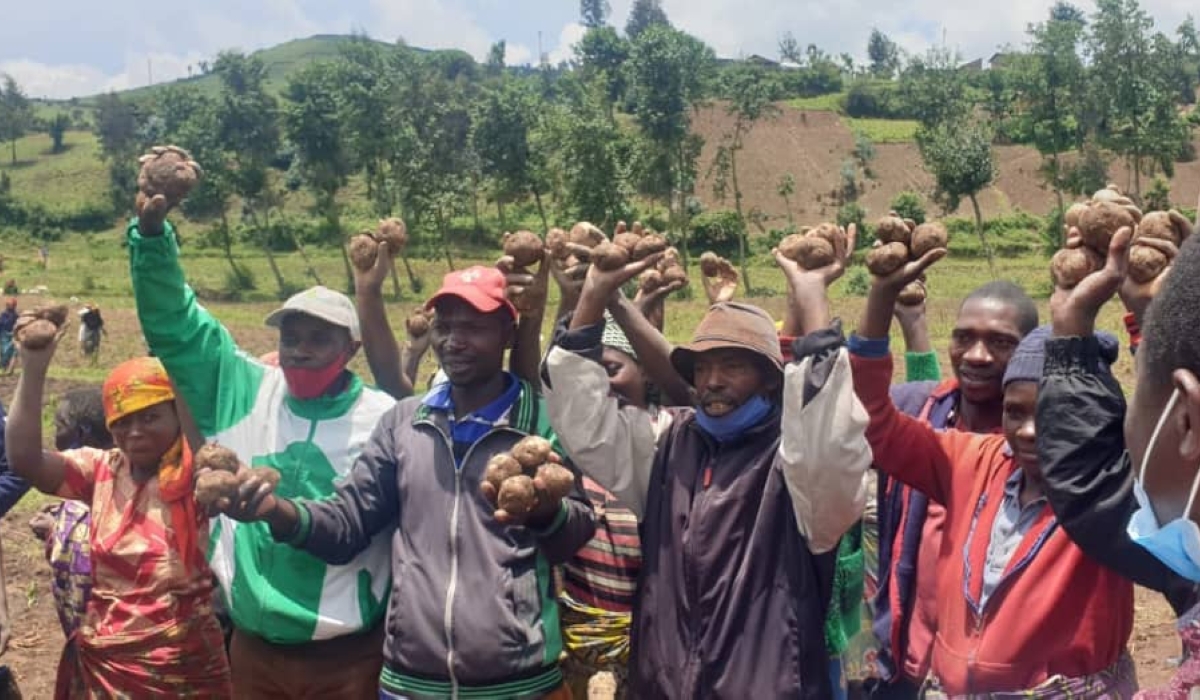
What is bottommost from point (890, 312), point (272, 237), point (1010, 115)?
point (272, 237)

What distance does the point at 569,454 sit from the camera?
108 inches

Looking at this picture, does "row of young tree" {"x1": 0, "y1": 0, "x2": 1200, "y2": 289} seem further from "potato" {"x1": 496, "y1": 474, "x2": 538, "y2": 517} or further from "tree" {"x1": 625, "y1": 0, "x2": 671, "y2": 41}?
"tree" {"x1": 625, "y1": 0, "x2": 671, "y2": 41}

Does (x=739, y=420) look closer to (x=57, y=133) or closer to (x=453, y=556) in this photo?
(x=453, y=556)

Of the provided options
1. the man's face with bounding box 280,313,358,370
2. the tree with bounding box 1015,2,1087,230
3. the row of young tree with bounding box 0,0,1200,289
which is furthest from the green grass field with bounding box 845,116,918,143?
the man's face with bounding box 280,313,358,370

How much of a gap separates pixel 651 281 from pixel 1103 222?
4.86 feet

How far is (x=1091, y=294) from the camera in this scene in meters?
2.08

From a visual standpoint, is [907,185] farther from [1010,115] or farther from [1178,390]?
[1178,390]

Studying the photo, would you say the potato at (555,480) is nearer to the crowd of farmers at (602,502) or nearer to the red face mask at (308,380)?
the crowd of farmers at (602,502)

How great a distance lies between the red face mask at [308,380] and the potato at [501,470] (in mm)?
964

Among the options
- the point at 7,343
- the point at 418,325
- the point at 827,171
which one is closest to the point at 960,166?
the point at 7,343

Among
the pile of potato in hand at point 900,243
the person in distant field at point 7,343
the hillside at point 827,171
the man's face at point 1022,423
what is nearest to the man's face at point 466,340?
the pile of potato in hand at point 900,243

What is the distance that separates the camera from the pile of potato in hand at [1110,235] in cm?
197

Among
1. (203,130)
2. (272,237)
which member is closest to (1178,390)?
(203,130)

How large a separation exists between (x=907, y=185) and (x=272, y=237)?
83.7 feet
